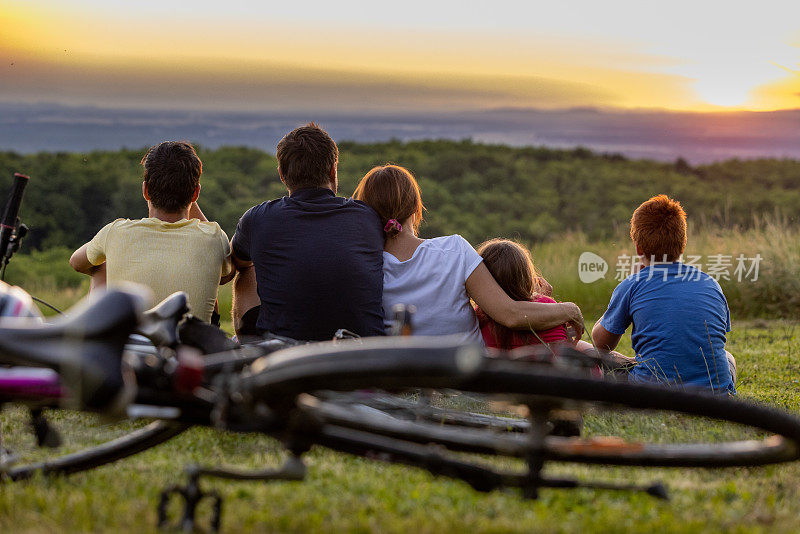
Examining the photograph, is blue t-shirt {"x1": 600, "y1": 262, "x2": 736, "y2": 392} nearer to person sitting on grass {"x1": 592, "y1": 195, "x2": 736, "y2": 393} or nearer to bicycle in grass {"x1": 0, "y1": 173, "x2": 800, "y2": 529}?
person sitting on grass {"x1": 592, "y1": 195, "x2": 736, "y2": 393}

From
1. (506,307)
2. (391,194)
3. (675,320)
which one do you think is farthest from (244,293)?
(675,320)

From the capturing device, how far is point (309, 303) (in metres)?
3.79

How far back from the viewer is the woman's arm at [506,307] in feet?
13.1

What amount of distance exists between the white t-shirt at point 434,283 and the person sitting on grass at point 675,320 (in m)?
0.87

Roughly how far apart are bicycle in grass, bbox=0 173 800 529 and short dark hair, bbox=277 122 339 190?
4.90 feet

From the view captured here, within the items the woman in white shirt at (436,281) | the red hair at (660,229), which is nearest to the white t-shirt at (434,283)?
the woman in white shirt at (436,281)

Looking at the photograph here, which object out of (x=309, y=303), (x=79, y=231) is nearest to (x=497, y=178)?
(x=79, y=231)

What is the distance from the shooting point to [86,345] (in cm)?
196

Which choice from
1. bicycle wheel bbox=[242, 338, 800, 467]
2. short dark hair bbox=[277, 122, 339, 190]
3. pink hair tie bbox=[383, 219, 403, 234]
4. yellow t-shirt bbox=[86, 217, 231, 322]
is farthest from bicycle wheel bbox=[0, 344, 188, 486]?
pink hair tie bbox=[383, 219, 403, 234]

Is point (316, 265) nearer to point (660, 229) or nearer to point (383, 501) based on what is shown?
point (383, 501)

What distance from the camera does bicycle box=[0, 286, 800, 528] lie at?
1.88 metres

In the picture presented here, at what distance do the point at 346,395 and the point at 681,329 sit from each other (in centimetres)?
217

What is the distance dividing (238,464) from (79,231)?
1099 inches

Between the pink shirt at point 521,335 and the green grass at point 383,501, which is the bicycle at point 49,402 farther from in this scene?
the pink shirt at point 521,335
